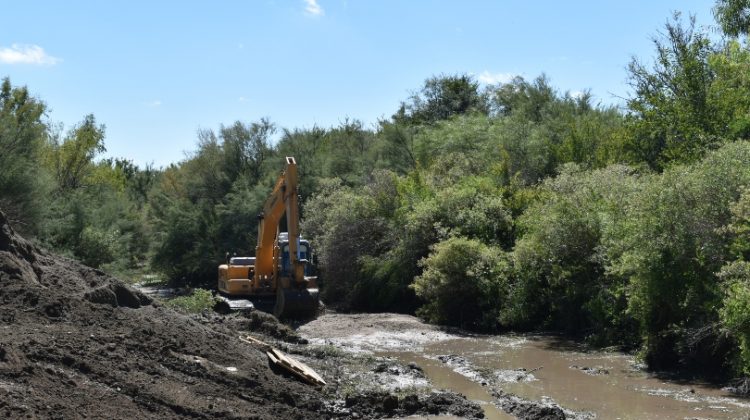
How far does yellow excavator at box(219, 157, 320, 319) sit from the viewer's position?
2742cm

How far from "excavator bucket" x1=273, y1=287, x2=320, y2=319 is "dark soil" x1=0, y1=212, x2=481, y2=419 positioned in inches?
356

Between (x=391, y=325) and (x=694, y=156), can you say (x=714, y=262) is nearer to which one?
(x=694, y=156)

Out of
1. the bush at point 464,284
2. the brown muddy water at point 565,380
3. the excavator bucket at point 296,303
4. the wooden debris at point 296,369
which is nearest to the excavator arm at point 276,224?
the excavator bucket at point 296,303

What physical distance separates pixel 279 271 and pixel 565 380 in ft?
38.4

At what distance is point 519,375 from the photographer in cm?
1880

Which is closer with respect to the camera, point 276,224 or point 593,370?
point 593,370

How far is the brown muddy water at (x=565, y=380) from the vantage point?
15.3m

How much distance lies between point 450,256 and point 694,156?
7361 millimetres

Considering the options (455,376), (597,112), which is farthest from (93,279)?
(597,112)

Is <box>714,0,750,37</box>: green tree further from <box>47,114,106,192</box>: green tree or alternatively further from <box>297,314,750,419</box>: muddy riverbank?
<box>47,114,106,192</box>: green tree

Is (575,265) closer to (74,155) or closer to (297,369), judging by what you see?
(297,369)

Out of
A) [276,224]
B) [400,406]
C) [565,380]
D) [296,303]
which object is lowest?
[565,380]

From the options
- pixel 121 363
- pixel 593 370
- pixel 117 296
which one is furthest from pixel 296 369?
pixel 593 370

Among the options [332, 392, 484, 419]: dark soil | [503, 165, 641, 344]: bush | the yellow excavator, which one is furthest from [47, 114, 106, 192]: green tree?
[332, 392, 484, 419]: dark soil
